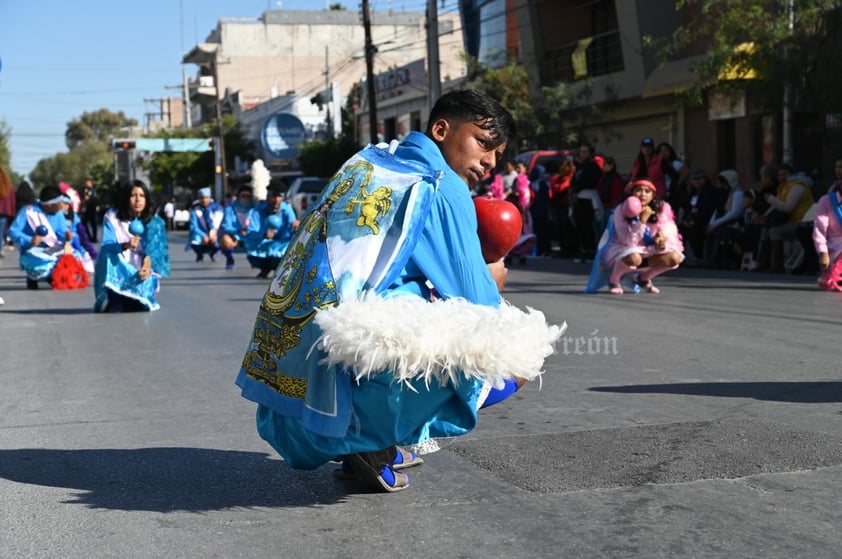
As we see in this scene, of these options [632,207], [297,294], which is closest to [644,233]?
[632,207]

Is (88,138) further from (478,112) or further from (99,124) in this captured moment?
(478,112)

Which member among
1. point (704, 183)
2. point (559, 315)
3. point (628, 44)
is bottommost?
point (559, 315)

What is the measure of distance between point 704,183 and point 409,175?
1610 cm

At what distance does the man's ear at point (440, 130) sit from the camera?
5059 mm

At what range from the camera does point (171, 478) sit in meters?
5.50

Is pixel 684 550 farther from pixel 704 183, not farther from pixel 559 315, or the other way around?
pixel 704 183

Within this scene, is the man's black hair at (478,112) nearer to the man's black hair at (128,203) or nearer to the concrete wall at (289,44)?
the man's black hair at (128,203)

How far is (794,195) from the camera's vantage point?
17.7 m

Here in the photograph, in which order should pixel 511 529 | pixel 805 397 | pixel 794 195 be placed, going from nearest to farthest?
1. pixel 511 529
2. pixel 805 397
3. pixel 794 195

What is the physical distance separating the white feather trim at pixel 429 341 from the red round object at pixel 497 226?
0.47 metres

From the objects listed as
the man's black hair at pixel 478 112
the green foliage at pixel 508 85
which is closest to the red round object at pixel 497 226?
the man's black hair at pixel 478 112

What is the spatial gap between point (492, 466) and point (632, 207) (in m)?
9.28

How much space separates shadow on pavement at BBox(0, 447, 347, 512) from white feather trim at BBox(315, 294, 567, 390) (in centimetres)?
85

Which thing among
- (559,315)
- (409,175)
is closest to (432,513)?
(409,175)
